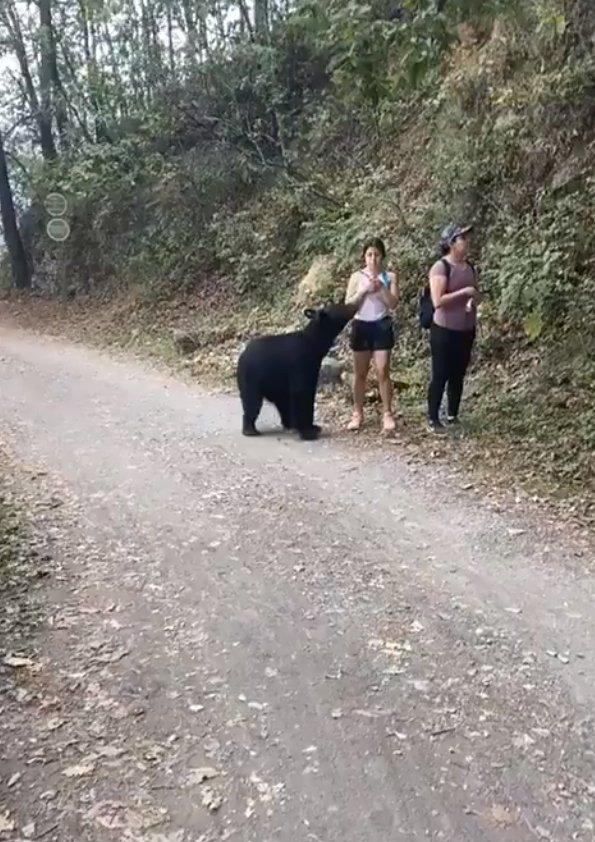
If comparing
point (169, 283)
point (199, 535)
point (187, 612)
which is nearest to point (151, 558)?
point (199, 535)

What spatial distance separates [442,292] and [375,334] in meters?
0.83

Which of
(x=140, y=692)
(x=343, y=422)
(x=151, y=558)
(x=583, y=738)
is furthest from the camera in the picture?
(x=343, y=422)

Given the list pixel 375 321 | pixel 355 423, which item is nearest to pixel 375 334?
pixel 375 321

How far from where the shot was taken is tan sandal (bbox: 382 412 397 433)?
7883 millimetres

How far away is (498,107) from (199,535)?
8.10 metres

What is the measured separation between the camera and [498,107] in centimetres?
1116

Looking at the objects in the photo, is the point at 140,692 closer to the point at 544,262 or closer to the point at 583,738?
the point at 583,738

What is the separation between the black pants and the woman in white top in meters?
0.45

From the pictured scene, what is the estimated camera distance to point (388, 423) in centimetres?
793

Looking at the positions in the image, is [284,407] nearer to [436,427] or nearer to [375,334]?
[375,334]

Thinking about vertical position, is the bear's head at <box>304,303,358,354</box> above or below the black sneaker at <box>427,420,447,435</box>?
above

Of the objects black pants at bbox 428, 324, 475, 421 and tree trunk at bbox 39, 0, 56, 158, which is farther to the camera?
tree trunk at bbox 39, 0, 56, 158

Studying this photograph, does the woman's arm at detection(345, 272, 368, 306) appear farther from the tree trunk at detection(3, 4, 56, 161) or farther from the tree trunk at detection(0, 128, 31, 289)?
the tree trunk at detection(3, 4, 56, 161)

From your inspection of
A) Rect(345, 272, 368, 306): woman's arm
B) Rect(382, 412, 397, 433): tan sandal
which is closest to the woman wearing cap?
Rect(382, 412, 397, 433): tan sandal
